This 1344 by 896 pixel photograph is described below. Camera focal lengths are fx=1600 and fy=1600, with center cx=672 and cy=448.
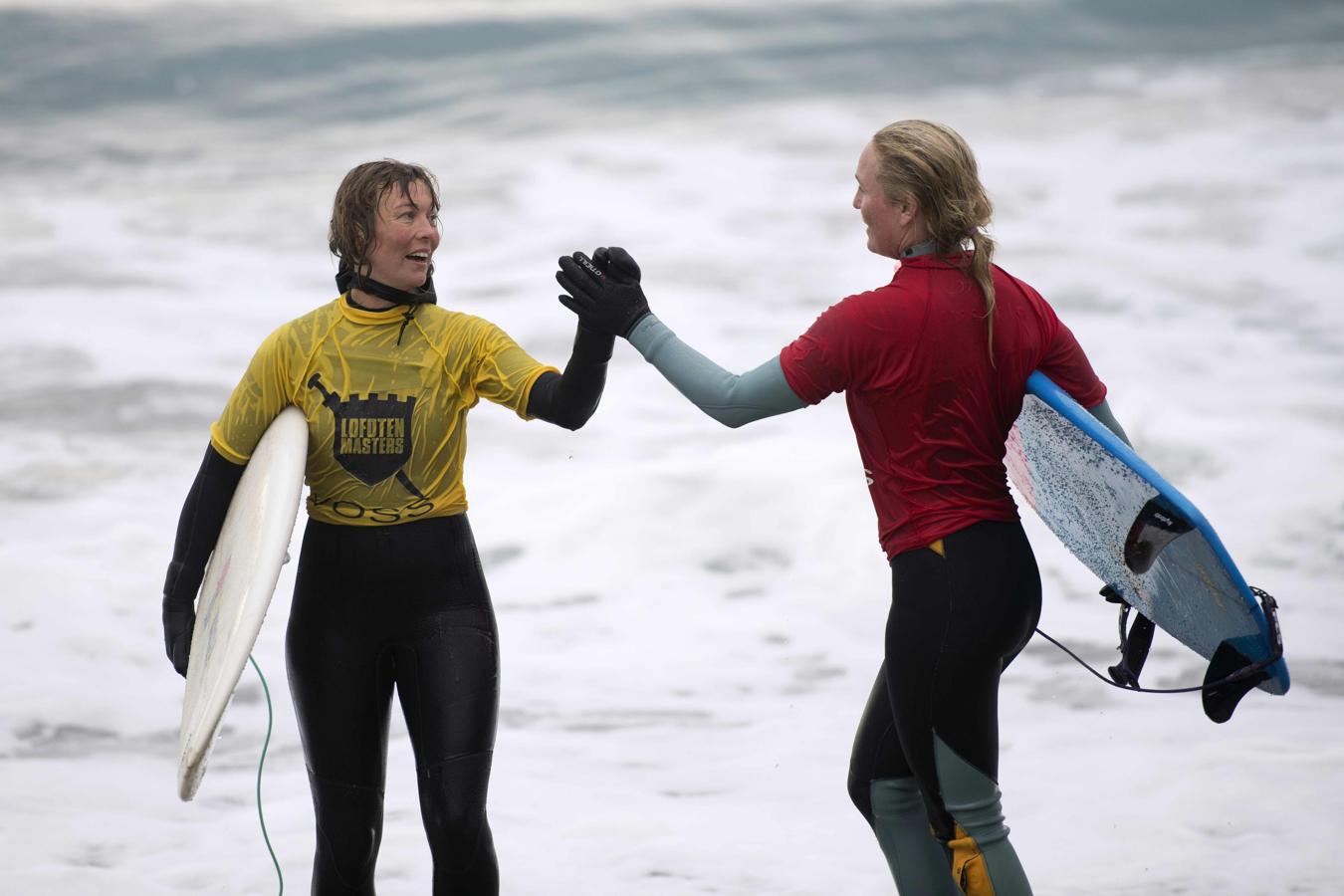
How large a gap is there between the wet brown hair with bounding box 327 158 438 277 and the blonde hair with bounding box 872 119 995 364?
3.04 ft

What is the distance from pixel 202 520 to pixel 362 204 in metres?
0.70

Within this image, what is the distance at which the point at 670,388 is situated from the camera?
399 inches

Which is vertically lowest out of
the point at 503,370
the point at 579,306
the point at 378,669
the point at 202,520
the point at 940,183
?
the point at 378,669

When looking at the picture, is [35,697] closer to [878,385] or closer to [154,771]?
[154,771]

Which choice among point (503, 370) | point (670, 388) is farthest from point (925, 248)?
point (670, 388)

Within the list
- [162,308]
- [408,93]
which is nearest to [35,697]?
[162,308]

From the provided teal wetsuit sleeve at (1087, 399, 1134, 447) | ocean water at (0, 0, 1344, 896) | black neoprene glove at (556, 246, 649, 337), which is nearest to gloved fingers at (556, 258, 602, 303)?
black neoprene glove at (556, 246, 649, 337)

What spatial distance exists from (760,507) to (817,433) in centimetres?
107

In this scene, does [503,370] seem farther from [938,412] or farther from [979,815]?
[979,815]

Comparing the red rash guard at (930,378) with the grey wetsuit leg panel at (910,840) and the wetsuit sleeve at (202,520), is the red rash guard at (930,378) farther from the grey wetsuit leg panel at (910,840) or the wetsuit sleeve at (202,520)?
the wetsuit sleeve at (202,520)

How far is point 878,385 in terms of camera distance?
2.83 metres

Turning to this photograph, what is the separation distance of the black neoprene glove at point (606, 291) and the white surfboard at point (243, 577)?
0.59m

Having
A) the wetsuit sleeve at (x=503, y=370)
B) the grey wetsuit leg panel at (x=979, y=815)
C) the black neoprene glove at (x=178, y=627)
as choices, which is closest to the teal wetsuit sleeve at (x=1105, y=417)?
the grey wetsuit leg panel at (x=979, y=815)

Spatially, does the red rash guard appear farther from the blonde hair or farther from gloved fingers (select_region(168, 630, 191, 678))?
gloved fingers (select_region(168, 630, 191, 678))
